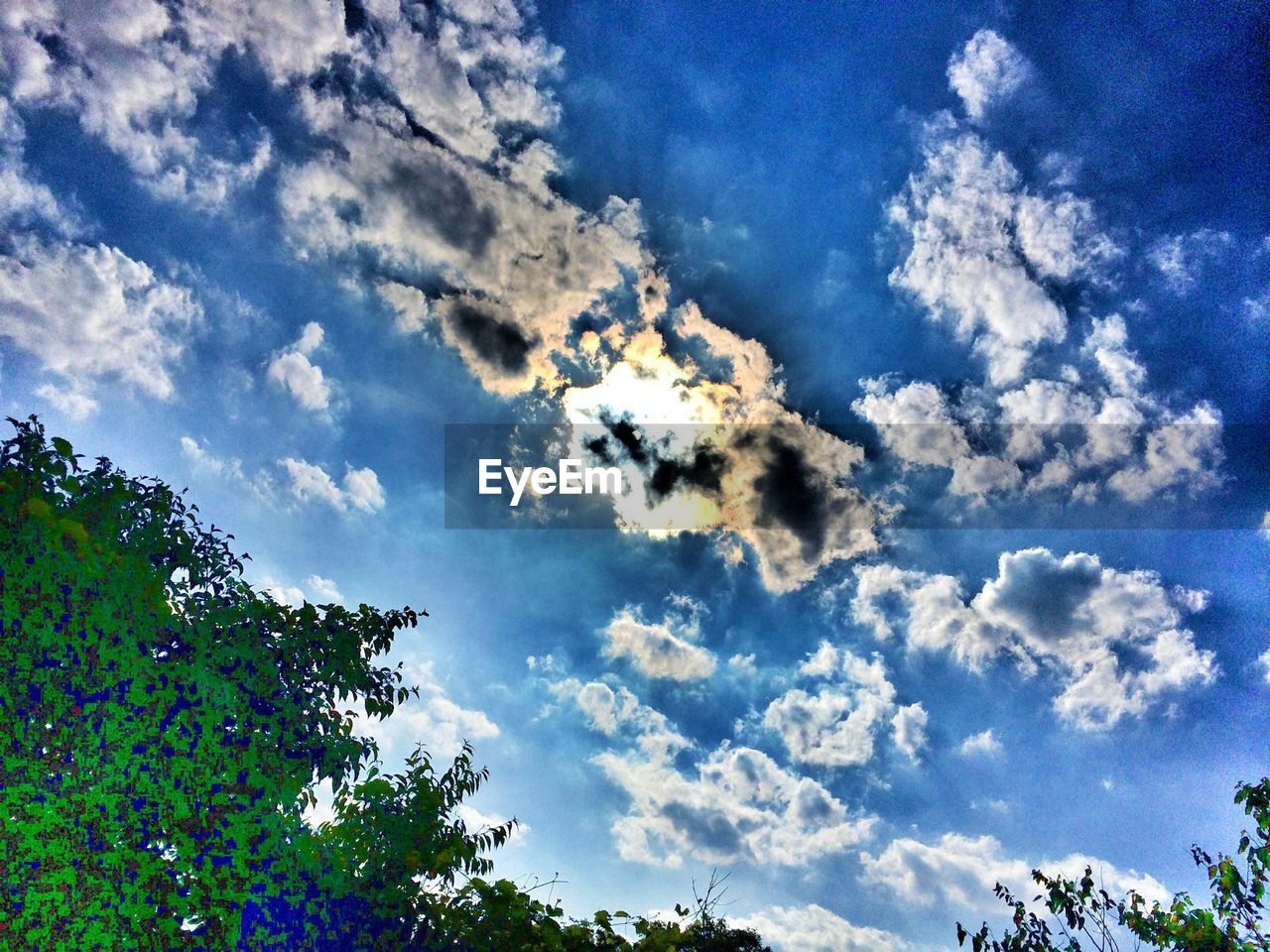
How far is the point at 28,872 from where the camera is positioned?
7.26 meters

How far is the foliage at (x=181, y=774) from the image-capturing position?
7543mm

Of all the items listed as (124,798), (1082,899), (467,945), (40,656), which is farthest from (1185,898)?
(40,656)

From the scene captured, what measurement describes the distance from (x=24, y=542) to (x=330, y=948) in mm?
6259

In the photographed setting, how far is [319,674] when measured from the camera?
1059 centimetres

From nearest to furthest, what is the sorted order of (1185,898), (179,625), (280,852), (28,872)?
(28,872) < (280,852) < (179,625) < (1185,898)

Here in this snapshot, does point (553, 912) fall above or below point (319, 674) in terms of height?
below

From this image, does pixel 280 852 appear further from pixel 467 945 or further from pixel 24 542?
pixel 24 542

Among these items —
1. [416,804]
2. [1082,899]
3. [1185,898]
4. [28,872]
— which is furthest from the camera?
[1082,899]

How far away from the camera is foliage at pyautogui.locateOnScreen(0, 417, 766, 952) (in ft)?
24.7

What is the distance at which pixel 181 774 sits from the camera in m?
8.31

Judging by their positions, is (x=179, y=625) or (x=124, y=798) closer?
(x=124, y=798)

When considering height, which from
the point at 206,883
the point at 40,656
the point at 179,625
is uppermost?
the point at 179,625

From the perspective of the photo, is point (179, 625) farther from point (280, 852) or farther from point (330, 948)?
point (330, 948)

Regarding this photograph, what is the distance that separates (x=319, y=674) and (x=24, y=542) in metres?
4.19
